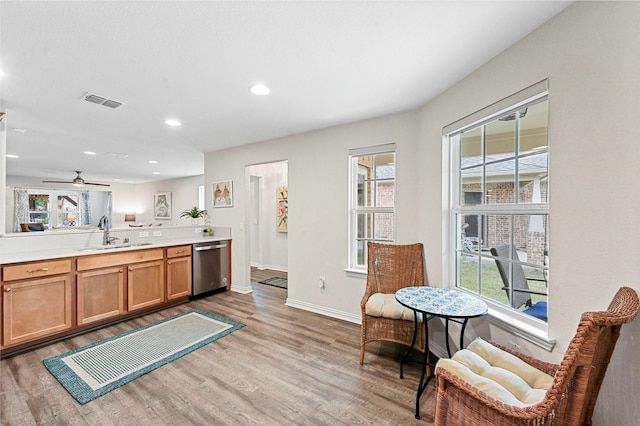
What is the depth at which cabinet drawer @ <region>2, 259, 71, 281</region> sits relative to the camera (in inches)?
94.7

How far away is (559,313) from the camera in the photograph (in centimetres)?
142

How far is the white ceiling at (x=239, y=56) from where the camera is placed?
140 centimetres

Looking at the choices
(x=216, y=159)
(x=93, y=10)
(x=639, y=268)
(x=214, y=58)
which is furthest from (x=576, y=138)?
(x=216, y=159)

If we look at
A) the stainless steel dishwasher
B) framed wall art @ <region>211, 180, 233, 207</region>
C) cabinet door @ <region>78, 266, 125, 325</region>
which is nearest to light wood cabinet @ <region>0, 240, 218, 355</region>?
cabinet door @ <region>78, 266, 125, 325</region>

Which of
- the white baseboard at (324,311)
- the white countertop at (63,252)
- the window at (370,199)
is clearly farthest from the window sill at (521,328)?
the white countertop at (63,252)

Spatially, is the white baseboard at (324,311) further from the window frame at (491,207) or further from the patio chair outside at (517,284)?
the patio chair outside at (517,284)

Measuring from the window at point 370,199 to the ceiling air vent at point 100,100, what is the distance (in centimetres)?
245

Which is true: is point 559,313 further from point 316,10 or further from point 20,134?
point 20,134

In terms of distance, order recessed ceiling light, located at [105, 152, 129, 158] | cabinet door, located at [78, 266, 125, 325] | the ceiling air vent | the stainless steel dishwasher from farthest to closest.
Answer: recessed ceiling light, located at [105, 152, 129, 158] → the stainless steel dishwasher → cabinet door, located at [78, 266, 125, 325] → the ceiling air vent

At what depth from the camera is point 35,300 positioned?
8.38 ft

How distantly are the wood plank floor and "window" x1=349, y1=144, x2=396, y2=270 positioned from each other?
1081mm

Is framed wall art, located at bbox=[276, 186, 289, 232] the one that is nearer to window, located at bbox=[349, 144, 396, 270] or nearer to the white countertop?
the white countertop

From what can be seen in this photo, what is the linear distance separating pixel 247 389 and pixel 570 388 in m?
1.90

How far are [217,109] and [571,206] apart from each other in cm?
291
